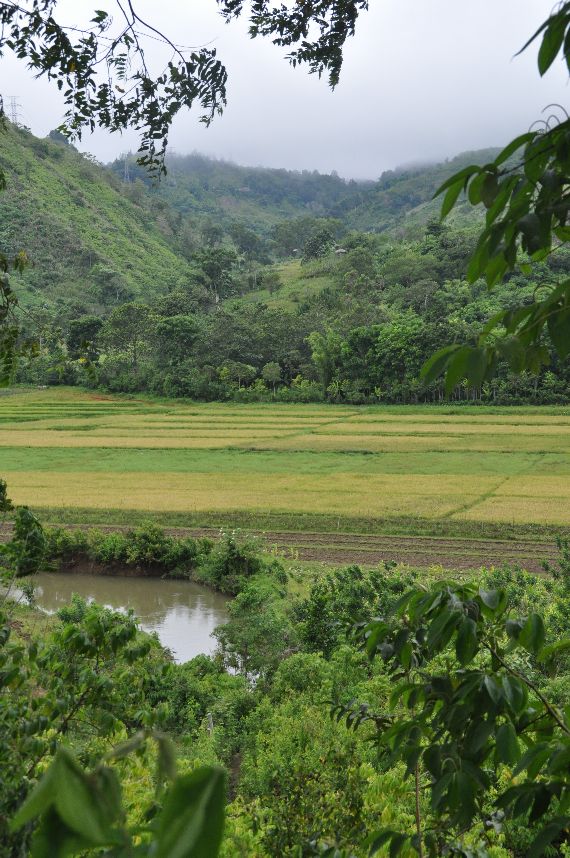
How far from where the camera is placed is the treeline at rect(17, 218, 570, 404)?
145 feet

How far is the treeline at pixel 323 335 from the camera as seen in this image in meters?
44.3

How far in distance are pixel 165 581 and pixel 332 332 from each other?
118 feet

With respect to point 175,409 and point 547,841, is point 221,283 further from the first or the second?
point 547,841

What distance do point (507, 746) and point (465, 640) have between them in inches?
7.5

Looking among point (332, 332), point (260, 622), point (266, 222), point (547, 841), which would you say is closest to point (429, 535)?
point (260, 622)

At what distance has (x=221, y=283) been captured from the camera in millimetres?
71438

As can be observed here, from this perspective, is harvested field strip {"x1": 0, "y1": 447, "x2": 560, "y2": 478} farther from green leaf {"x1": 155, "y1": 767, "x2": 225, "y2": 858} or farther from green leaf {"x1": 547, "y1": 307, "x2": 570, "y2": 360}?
green leaf {"x1": 155, "y1": 767, "x2": 225, "y2": 858}

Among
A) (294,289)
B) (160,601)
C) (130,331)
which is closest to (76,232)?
(294,289)

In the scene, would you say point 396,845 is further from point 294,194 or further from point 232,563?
point 294,194

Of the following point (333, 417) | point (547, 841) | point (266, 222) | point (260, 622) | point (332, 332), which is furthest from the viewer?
point (266, 222)

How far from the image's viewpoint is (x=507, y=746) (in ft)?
4.45

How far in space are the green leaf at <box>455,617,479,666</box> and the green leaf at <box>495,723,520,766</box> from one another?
0.14 m

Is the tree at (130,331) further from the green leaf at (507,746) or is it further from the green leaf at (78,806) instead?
the green leaf at (78,806)

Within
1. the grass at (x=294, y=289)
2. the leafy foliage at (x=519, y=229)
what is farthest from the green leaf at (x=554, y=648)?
the grass at (x=294, y=289)
